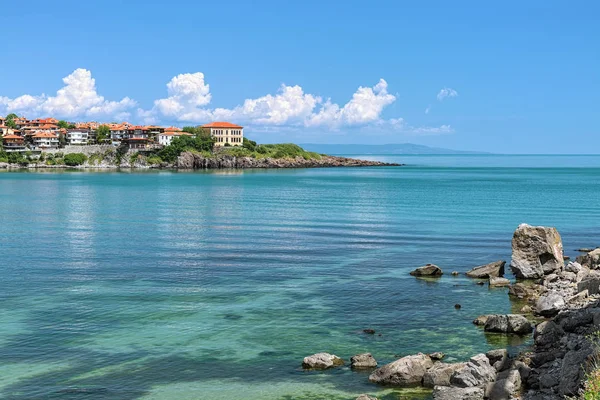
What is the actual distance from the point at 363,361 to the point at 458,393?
15.6 ft

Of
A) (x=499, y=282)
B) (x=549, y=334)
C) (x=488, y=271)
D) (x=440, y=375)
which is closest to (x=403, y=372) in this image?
(x=440, y=375)

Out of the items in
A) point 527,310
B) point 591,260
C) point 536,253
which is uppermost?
point 536,253

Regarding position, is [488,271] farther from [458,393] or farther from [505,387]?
[458,393]

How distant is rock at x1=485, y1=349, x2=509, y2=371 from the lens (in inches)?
935

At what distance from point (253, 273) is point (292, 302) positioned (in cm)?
835

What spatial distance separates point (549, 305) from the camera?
32969 mm

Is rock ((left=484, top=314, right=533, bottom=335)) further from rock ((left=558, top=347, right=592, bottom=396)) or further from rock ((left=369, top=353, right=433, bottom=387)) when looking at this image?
rock ((left=558, top=347, right=592, bottom=396))

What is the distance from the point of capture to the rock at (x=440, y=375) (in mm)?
23156

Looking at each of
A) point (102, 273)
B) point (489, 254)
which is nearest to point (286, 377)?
point (102, 273)

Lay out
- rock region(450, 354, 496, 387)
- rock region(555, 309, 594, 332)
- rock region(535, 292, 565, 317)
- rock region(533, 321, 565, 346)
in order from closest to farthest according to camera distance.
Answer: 1. rock region(450, 354, 496, 387)
2. rock region(555, 309, 594, 332)
3. rock region(533, 321, 565, 346)
4. rock region(535, 292, 565, 317)

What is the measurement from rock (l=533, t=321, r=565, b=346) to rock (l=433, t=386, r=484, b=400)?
6497 millimetres

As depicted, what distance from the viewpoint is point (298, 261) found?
1893 inches

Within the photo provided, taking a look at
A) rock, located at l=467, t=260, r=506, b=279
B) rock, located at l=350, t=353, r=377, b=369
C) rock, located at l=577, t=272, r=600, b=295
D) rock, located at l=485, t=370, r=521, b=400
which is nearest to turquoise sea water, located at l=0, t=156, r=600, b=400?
rock, located at l=350, t=353, r=377, b=369

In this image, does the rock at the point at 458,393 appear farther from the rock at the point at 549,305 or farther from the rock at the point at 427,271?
the rock at the point at 427,271
